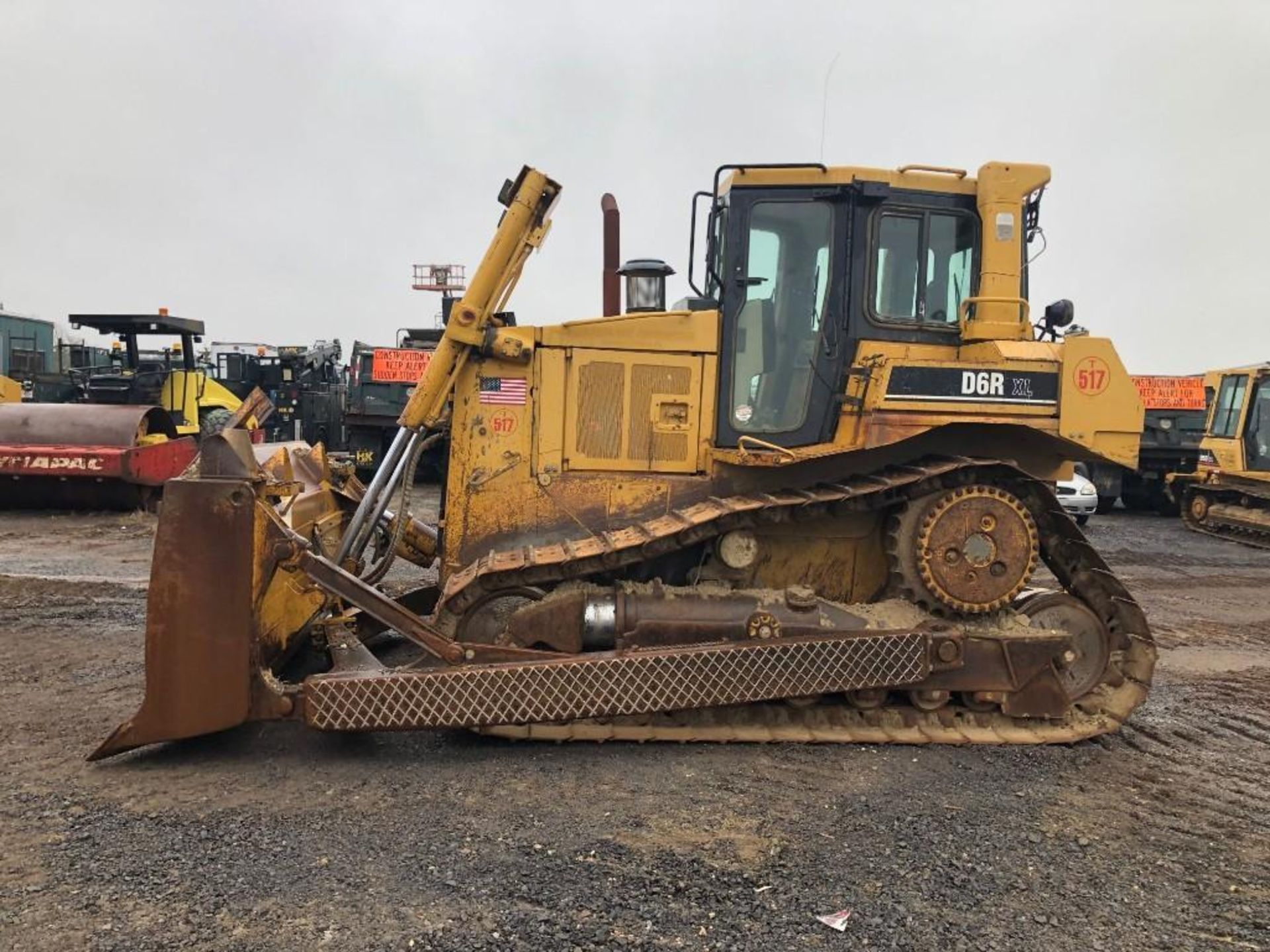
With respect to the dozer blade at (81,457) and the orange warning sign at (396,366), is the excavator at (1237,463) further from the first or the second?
the dozer blade at (81,457)

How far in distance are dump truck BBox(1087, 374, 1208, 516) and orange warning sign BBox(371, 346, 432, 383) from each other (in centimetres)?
1321

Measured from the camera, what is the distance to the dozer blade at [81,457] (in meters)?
11.4

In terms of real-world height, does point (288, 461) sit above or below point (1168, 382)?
below

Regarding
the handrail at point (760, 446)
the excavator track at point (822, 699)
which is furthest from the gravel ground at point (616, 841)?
the handrail at point (760, 446)

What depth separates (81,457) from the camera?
1138 cm

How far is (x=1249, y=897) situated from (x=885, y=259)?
3325 millimetres

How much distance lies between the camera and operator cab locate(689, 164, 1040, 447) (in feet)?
15.6

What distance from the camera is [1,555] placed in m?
9.19

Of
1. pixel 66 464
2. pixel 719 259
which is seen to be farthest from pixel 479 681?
pixel 66 464

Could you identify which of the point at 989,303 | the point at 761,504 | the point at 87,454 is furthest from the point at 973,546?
the point at 87,454

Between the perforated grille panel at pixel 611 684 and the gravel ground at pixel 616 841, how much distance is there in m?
0.25

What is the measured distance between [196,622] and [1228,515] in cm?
1529

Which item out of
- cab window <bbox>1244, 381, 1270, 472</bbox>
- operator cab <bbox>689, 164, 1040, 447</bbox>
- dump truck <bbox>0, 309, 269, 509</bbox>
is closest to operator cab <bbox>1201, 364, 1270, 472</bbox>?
cab window <bbox>1244, 381, 1270, 472</bbox>

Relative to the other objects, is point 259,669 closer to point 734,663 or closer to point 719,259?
point 734,663
